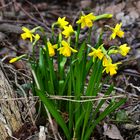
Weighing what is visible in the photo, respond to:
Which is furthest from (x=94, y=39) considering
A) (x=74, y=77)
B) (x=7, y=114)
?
(x=7, y=114)

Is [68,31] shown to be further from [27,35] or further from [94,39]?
[94,39]

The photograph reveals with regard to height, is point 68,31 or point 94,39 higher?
point 68,31

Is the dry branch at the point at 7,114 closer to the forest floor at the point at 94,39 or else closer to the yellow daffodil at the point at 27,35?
the forest floor at the point at 94,39

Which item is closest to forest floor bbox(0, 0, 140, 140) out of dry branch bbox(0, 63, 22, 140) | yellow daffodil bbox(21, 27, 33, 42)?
dry branch bbox(0, 63, 22, 140)

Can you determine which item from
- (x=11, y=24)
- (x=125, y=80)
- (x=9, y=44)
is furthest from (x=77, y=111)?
(x=11, y=24)

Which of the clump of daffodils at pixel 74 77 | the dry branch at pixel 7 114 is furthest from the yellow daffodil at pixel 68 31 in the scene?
the dry branch at pixel 7 114

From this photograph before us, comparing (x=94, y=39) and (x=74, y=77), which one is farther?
(x=94, y=39)

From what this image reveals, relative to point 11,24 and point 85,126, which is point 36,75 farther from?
point 11,24

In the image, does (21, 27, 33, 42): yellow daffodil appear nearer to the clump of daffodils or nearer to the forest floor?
the clump of daffodils

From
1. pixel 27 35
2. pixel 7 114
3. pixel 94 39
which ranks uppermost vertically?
pixel 27 35

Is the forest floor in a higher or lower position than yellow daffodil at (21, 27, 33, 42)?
lower
